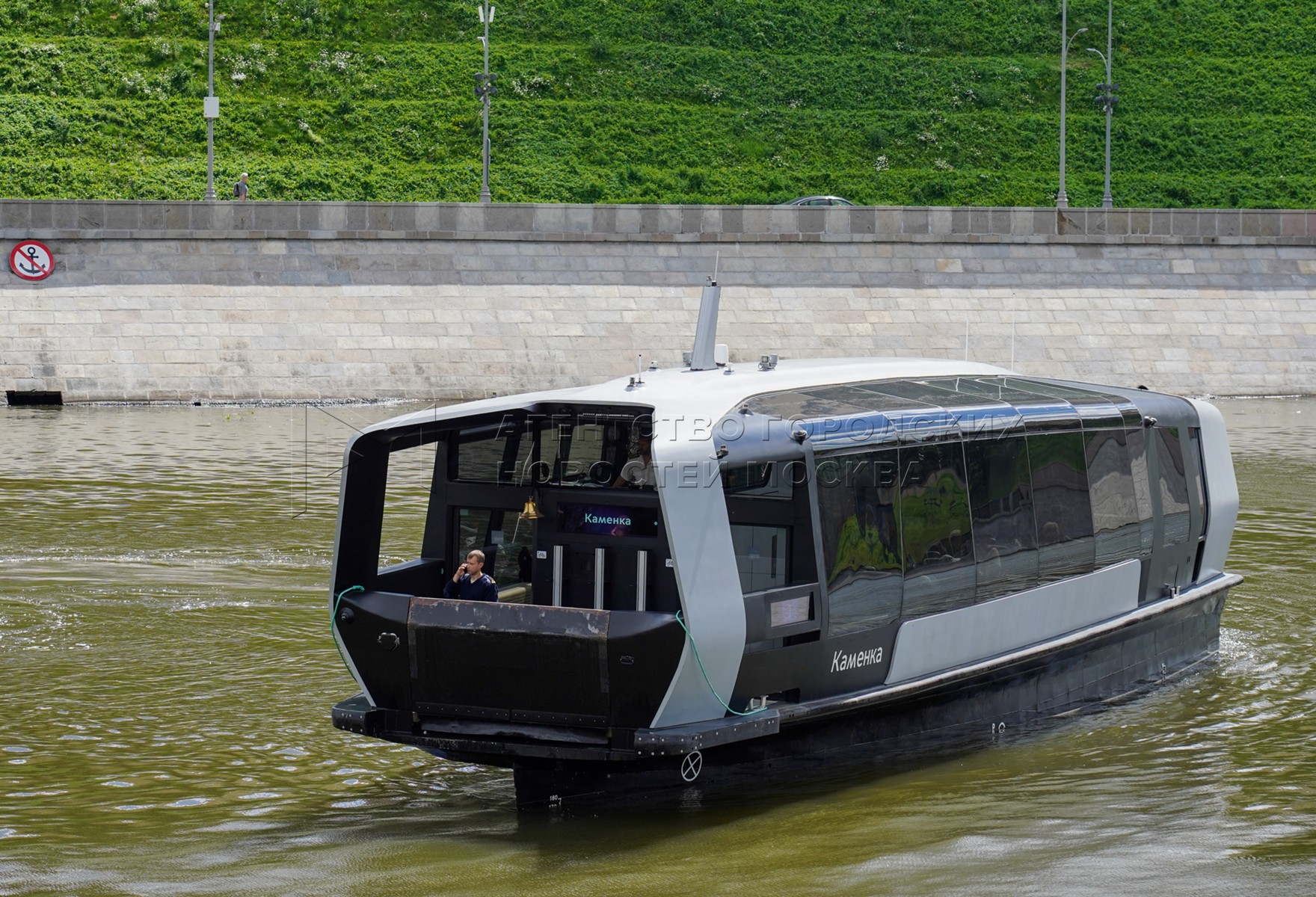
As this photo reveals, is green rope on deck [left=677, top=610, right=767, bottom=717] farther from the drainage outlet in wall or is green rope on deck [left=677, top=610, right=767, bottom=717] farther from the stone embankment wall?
the drainage outlet in wall

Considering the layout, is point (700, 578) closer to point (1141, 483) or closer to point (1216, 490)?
point (1141, 483)

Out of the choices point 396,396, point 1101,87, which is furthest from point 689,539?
point 1101,87

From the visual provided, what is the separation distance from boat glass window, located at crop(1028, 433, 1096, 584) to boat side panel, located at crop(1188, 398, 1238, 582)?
2086 millimetres

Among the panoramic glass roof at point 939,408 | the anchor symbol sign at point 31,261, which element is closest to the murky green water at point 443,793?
the panoramic glass roof at point 939,408

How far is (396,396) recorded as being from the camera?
3456 centimetres

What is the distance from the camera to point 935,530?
32.1ft

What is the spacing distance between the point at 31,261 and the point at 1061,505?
28.1 m

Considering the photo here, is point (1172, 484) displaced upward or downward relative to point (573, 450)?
downward

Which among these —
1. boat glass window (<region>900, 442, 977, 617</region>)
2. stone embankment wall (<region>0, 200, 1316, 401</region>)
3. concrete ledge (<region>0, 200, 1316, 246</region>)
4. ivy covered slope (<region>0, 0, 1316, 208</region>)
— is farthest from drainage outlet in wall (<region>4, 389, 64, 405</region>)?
boat glass window (<region>900, 442, 977, 617</region>)

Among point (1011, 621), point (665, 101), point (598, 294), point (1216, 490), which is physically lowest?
point (1011, 621)

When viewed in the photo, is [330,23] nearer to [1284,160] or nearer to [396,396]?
[396,396]

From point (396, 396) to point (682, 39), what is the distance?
31159 millimetres

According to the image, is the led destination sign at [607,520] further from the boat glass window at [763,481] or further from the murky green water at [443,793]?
the murky green water at [443,793]

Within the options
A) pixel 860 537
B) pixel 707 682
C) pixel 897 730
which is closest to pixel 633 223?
pixel 897 730
